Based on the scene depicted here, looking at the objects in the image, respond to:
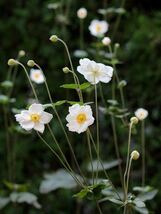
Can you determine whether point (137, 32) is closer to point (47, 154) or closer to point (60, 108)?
point (60, 108)

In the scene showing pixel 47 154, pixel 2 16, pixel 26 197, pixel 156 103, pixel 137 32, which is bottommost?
pixel 26 197

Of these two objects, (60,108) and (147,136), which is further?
(60,108)

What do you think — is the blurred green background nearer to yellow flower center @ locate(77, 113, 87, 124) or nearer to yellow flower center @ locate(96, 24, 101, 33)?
yellow flower center @ locate(96, 24, 101, 33)

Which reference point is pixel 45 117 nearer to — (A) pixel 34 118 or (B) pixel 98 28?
(A) pixel 34 118

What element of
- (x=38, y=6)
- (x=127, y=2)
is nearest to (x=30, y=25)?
(x=38, y=6)

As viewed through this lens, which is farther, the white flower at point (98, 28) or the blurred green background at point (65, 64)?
the blurred green background at point (65, 64)

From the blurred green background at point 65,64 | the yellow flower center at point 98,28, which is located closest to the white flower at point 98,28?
the yellow flower center at point 98,28

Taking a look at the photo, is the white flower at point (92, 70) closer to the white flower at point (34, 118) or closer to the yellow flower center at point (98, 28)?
Result: the white flower at point (34, 118)
